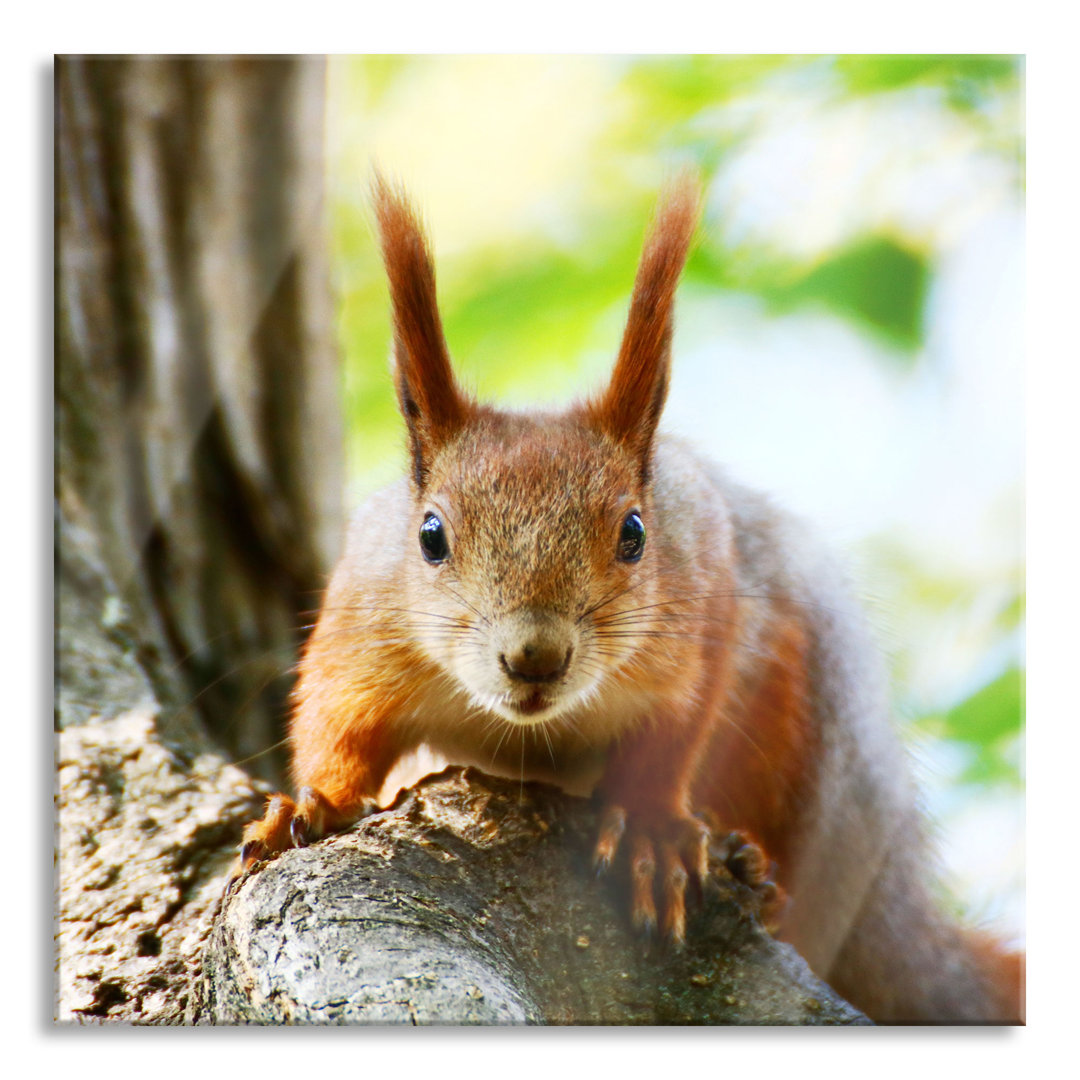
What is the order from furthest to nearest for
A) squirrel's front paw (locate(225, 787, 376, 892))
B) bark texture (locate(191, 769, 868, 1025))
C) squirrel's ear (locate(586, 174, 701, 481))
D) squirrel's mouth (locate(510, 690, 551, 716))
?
squirrel's ear (locate(586, 174, 701, 481)) → squirrel's front paw (locate(225, 787, 376, 892)) → squirrel's mouth (locate(510, 690, 551, 716)) → bark texture (locate(191, 769, 868, 1025))

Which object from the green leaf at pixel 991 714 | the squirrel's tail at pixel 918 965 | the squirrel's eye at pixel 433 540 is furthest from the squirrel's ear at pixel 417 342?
the squirrel's tail at pixel 918 965

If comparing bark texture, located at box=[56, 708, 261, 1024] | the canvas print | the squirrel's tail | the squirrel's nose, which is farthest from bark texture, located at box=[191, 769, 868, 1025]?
the squirrel's nose

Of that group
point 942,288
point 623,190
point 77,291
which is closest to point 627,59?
point 623,190

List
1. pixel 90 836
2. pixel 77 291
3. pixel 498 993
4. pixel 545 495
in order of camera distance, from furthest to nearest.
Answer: pixel 77 291
pixel 90 836
pixel 545 495
pixel 498 993

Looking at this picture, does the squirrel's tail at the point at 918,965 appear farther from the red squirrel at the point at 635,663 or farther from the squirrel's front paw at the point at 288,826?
the squirrel's front paw at the point at 288,826

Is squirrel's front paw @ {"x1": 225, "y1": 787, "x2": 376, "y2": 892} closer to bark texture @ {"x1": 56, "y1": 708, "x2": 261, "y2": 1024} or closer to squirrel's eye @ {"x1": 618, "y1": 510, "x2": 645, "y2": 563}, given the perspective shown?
bark texture @ {"x1": 56, "y1": 708, "x2": 261, "y2": 1024}

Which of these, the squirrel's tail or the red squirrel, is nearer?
the red squirrel

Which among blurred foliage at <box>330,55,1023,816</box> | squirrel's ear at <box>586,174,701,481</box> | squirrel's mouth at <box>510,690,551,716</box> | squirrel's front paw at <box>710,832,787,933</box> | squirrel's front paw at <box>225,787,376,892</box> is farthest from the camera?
blurred foliage at <box>330,55,1023,816</box>

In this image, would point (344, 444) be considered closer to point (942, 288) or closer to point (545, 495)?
point (545, 495)
